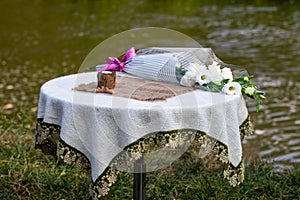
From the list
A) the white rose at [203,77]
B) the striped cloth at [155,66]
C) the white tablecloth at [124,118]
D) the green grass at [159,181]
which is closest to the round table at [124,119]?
the white tablecloth at [124,118]

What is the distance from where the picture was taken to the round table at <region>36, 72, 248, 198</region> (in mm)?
2947

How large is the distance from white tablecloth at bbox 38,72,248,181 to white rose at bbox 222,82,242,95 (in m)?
0.04

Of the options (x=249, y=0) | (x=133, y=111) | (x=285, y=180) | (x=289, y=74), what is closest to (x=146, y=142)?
(x=133, y=111)

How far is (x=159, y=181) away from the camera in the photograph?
15.3 feet

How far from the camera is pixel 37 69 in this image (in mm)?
9250

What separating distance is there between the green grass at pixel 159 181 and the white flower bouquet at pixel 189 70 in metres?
1.10

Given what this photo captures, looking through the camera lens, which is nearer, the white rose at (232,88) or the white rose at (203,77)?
the white rose at (232,88)

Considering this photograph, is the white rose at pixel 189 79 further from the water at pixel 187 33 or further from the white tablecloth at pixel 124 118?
the water at pixel 187 33

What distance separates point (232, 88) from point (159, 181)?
1.59 metres

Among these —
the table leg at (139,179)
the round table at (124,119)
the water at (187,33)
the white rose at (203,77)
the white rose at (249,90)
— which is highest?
the white rose at (203,77)

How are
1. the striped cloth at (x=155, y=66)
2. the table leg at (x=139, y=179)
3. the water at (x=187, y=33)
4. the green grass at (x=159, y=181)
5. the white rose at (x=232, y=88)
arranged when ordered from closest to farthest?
the white rose at (x=232, y=88) < the table leg at (x=139, y=179) < the striped cloth at (x=155, y=66) < the green grass at (x=159, y=181) < the water at (x=187, y=33)

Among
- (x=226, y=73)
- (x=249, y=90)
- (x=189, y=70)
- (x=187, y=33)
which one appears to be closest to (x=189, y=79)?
(x=189, y=70)

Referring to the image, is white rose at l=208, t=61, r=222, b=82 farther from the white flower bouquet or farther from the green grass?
the green grass

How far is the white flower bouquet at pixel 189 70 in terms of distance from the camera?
3.38m
